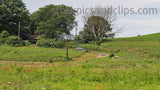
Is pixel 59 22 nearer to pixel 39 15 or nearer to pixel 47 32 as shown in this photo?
pixel 47 32

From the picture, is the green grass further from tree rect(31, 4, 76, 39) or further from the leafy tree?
the leafy tree

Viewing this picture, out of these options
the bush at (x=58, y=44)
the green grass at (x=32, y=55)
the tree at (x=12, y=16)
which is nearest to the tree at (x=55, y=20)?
the tree at (x=12, y=16)

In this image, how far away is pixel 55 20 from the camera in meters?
35.8

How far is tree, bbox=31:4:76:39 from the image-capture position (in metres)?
36.2

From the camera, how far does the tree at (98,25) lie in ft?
129

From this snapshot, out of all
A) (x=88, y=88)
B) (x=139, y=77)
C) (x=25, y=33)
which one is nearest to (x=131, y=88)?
(x=88, y=88)

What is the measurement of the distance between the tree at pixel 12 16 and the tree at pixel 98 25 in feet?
53.7

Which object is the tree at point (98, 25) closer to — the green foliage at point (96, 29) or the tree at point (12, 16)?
the green foliage at point (96, 29)

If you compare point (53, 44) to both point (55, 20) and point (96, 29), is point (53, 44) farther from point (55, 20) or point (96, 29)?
point (96, 29)

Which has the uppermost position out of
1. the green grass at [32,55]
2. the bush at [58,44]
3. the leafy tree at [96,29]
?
the leafy tree at [96,29]

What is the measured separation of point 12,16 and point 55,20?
1046cm

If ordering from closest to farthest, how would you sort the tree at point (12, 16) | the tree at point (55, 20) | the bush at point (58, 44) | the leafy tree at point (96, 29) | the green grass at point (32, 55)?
1. the green grass at point (32, 55)
2. the bush at point (58, 44)
3. the tree at point (12, 16)
4. the tree at point (55, 20)
5. the leafy tree at point (96, 29)

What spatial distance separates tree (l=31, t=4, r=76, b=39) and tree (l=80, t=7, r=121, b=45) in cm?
458

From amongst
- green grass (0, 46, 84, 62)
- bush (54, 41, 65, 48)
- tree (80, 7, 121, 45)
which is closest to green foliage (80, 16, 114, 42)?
tree (80, 7, 121, 45)
